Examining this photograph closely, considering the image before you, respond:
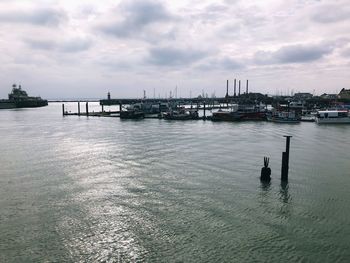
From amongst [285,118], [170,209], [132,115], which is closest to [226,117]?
[285,118]

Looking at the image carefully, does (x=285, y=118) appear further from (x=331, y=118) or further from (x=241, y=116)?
(x=241, y=116)

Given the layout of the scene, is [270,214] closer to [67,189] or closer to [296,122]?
[67,189]

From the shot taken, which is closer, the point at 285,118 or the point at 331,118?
the point at 331,118

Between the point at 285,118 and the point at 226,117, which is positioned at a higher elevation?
the point at 285,118

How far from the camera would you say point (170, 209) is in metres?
19.9

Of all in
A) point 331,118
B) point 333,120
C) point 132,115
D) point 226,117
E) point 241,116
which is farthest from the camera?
point 132,115

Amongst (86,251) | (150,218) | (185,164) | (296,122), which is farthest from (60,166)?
(296,122)

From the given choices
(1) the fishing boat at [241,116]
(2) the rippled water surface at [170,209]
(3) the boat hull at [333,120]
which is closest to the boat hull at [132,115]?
(1) the fishing boat at [241,116]

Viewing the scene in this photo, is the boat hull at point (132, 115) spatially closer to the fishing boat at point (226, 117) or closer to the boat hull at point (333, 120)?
the fishing boat at point (226, 117)

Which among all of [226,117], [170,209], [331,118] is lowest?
[170,209]

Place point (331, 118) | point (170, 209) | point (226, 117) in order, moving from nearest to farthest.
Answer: point (170, 209)
point (331, 118)
point (226, 117)

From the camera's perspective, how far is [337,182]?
2658 cm

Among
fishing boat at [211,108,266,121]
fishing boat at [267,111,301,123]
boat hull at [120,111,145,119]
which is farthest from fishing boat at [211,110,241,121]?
boat hull at [120,111,145,119]

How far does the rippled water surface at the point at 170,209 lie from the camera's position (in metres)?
15.1
